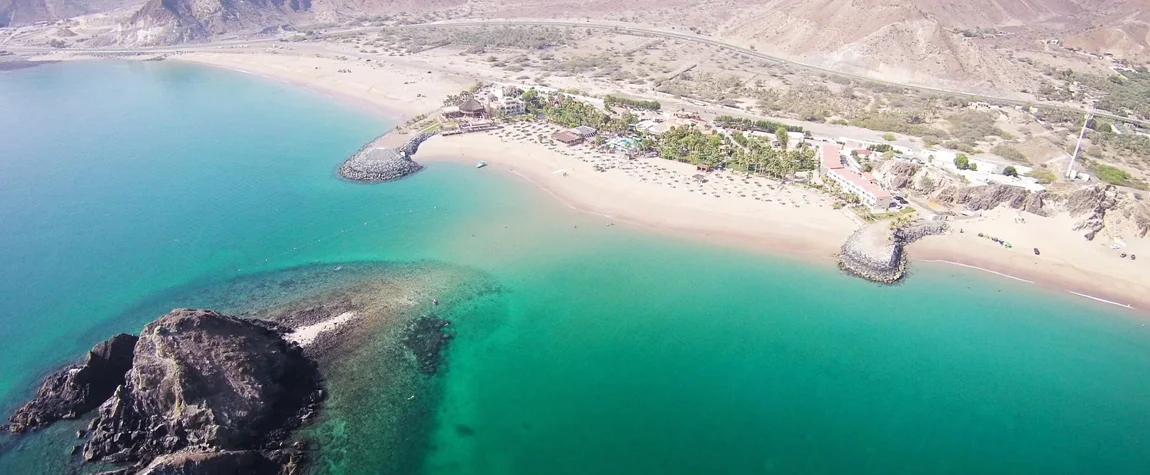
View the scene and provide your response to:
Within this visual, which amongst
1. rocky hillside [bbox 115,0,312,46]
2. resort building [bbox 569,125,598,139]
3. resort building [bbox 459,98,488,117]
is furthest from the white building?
rocky hillside [bbox 115,0,312,46]

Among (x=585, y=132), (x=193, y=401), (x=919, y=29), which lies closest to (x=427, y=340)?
(x=193, y=401)

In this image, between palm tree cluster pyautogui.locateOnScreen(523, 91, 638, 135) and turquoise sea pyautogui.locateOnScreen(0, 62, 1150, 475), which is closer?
turquoise sea pyautogui.locateOnScreen(0, 62, 1150, 475)

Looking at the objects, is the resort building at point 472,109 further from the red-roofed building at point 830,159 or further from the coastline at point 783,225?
the red-roofed building at point 830,159

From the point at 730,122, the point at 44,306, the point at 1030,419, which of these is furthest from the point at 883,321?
the point at 44,306

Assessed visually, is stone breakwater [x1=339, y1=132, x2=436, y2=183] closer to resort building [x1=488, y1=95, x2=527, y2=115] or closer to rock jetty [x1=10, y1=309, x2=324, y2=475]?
resort building [x1=488, y1=95, x2=527, y2=115]

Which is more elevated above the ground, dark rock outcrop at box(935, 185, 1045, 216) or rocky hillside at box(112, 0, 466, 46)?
rocky hillside at box(112, 0, 466, 46)

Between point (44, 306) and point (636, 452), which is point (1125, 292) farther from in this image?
point (44, 306)

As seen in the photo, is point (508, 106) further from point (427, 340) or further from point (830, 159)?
point (427, 340)
